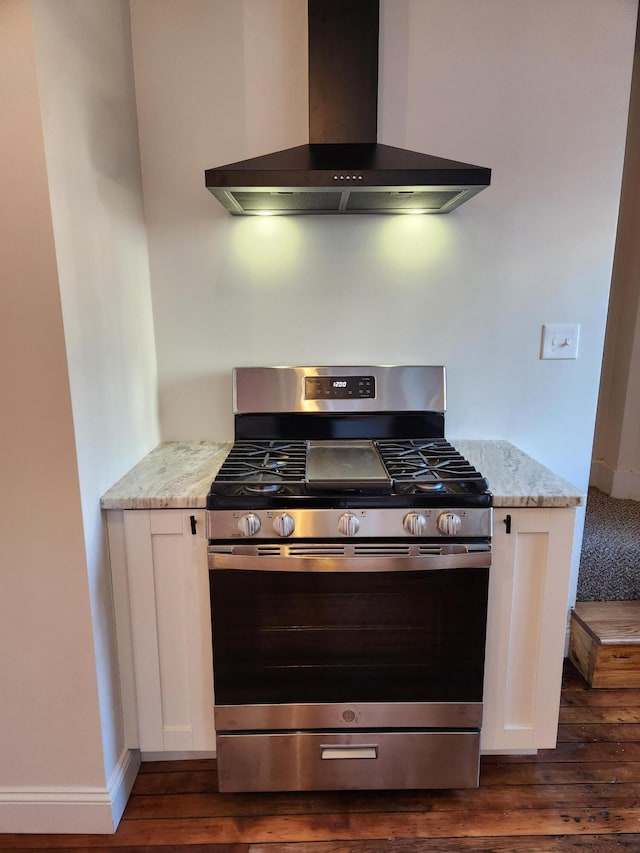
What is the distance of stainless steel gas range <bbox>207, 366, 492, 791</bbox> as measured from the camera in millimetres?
1324

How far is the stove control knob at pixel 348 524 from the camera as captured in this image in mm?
1309

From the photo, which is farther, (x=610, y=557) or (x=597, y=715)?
(x=610, y=557)

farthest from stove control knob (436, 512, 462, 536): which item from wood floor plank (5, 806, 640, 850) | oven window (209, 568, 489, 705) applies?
wood floor plank (5, 806, 640, 850)

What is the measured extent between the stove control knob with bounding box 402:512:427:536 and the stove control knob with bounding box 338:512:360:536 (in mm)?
124

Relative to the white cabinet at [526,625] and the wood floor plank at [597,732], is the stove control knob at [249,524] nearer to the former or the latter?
the white cabinet at [526,625]

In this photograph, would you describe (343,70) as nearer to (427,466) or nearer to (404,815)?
(427,466)

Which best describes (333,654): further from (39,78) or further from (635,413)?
(635,413)

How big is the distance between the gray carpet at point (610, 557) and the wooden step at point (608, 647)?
113mm

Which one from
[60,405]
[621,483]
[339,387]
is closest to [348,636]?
[339,387]

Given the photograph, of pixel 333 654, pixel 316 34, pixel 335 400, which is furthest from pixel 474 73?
pixel 333 654

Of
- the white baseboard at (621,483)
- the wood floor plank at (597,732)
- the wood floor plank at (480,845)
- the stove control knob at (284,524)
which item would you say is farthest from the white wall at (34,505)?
the white baseboard at (621,483)

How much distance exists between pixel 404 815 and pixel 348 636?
1.79 ft

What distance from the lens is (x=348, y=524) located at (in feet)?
4.29

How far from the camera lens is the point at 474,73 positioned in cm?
169
